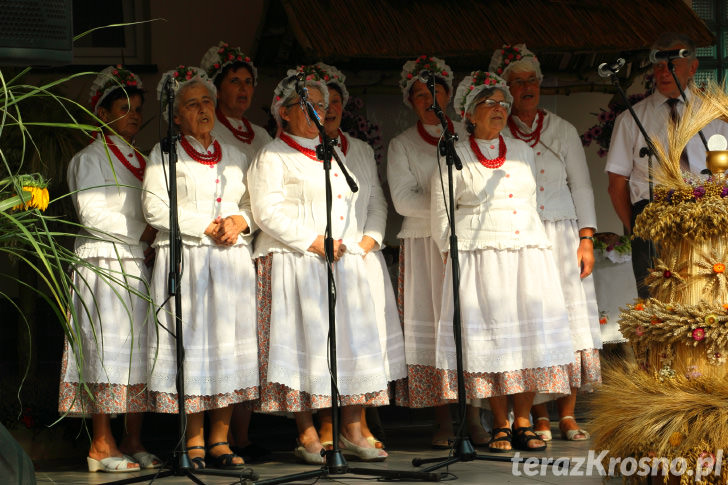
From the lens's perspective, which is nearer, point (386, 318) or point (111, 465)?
point (111, 465)

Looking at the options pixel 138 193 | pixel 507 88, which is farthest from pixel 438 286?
pixel 138 193

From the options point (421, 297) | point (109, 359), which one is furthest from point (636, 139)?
point (109, 359)

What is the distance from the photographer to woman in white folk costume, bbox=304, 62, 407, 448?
19.4 ft

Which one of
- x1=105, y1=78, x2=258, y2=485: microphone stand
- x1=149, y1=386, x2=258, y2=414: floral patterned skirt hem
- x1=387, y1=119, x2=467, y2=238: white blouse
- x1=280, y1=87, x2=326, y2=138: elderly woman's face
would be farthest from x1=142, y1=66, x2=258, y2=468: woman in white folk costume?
x1=387, y1=119, x2=467, y2=238: white blouse

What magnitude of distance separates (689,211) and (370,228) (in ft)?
6.91

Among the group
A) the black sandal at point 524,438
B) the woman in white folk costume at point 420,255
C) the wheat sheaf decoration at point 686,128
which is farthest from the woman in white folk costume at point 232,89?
the wheat sheaf decoration at point 686,128

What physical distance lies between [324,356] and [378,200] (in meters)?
1.03

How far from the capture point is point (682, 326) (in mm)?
4168

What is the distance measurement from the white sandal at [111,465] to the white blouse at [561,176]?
2623mm

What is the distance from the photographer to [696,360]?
13.7 ft

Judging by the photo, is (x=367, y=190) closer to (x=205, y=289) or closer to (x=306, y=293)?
(x=306, y=293)

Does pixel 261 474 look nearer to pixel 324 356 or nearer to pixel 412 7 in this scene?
pixel 324 356

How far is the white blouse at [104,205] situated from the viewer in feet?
18.7

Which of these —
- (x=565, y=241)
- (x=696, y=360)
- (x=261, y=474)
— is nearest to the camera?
(x=696, y=360)
